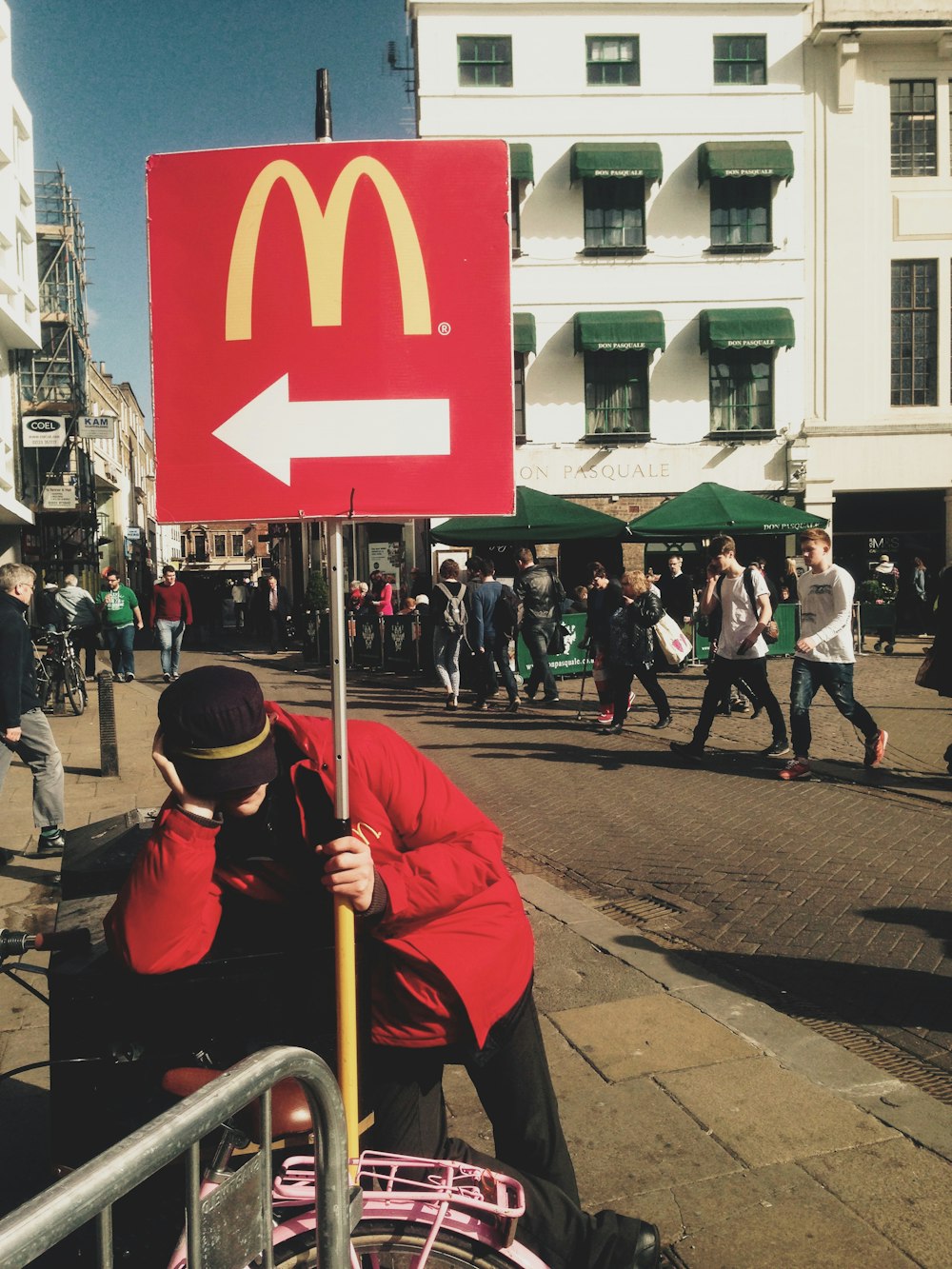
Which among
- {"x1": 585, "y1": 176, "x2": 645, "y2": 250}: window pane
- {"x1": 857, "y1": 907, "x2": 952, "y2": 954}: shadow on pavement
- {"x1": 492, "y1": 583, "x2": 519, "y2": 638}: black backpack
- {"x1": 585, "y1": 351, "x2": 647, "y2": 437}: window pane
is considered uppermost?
{"x1": 585, "y1": 176, "x2": 645, "y2": 250}: window pane

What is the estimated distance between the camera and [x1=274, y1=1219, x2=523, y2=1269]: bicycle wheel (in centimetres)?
181

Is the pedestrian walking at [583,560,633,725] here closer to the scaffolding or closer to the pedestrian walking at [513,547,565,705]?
the pedestrian walking at [513,547,565,705]

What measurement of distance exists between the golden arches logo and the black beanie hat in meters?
0.82

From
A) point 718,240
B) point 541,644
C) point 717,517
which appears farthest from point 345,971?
point 718,240

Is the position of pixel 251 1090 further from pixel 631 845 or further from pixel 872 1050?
pixel 631 845

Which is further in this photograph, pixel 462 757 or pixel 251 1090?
pixel 462 757

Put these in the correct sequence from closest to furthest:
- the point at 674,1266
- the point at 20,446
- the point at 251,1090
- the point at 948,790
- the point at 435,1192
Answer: the point at 251,1090
the point at 435,1192
the point at 674,1266
the point at 948,790
the point at 20,446

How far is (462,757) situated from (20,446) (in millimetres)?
29714

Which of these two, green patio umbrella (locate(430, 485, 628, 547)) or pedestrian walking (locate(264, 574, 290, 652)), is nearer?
green patio umbrella (locate(430, 485, 628, 547))

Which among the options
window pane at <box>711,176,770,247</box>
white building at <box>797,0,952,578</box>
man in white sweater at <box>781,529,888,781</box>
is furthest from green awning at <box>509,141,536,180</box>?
man in white sweater at <box>781,529,888,781</box>

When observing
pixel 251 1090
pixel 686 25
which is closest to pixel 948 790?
pixel 251 1090

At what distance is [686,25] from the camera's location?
22797 mm

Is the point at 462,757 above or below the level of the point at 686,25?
below

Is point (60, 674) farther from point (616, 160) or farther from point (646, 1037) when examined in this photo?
point (616, 160)
